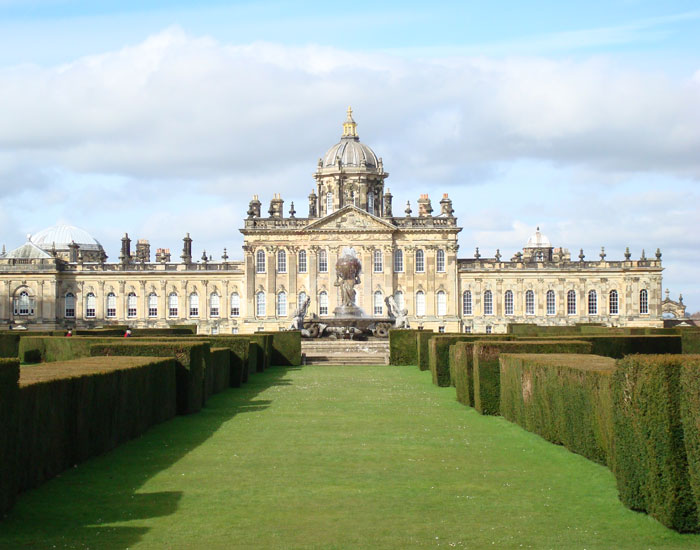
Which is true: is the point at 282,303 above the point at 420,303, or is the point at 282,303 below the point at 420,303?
above

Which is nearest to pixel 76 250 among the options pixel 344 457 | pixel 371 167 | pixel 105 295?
pixel 105 295

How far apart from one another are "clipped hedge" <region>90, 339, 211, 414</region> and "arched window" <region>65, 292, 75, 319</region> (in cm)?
5496

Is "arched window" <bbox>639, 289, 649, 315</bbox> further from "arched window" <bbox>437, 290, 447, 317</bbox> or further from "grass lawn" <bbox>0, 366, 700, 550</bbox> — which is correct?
"grass lawn" <bbox>0, 366, 700, 550</bbox>

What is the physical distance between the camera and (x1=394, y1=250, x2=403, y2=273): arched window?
7031 centimetres

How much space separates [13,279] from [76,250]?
9249mm

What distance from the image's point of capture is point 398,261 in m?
70.4

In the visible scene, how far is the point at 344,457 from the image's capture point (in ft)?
42.5

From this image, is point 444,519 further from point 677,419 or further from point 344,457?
point 344,457

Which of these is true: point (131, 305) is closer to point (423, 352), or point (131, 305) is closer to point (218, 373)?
point (423, 352)

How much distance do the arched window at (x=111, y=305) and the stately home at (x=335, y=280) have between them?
0.07m

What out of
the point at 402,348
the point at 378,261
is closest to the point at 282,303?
the point at 378,261

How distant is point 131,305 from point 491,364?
57980 millimetres

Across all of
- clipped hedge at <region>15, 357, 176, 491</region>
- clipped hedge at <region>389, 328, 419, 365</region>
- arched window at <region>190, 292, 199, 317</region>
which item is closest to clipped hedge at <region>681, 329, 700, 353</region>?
clipped hedge at <region>389, 328, 419, 365</region>

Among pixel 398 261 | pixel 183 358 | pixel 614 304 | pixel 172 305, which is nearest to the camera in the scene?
pixel 183 358
